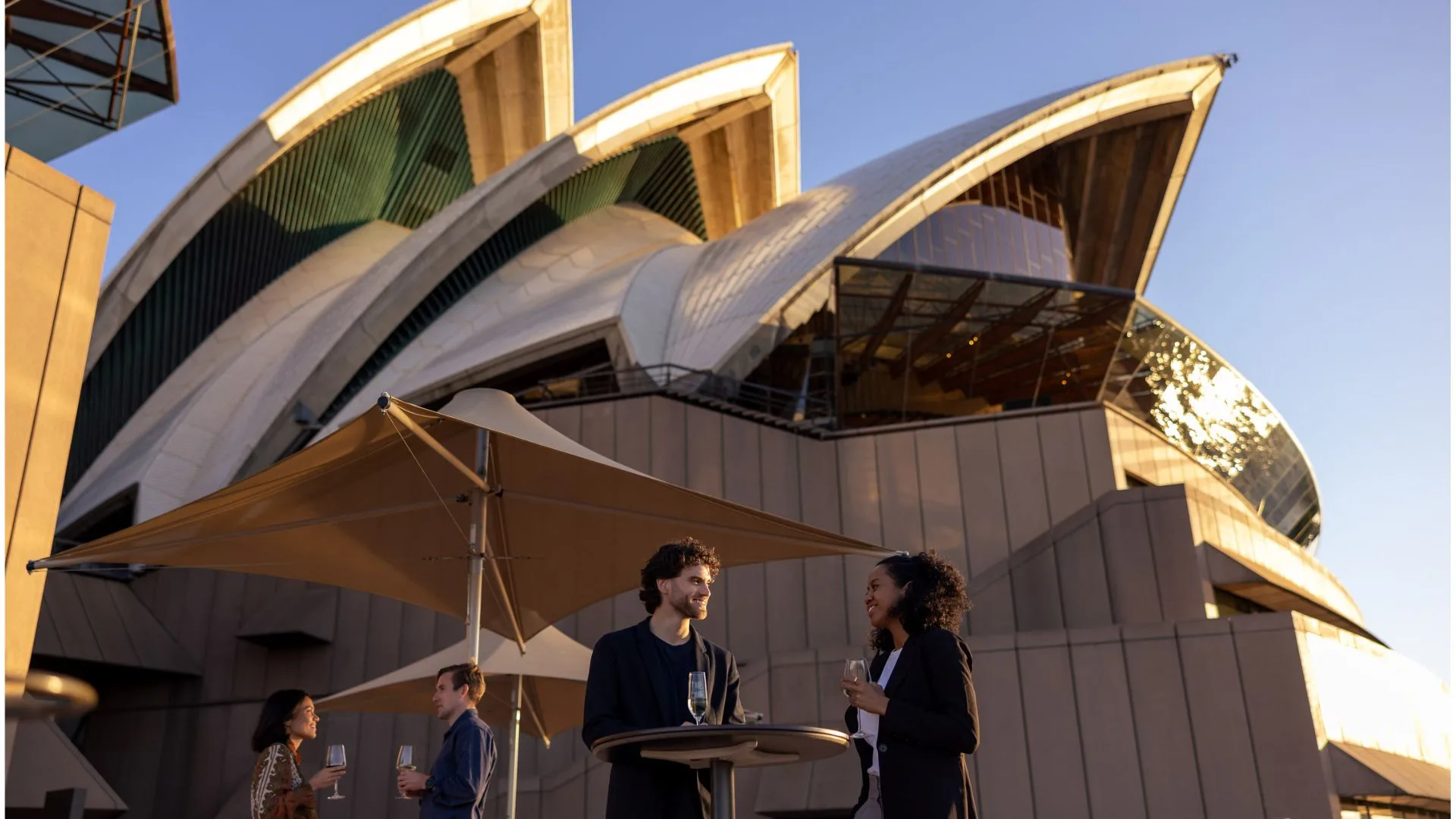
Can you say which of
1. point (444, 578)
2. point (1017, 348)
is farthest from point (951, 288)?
point (444, 578)

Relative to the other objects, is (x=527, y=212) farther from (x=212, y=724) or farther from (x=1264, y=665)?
(x=1264, y=665)

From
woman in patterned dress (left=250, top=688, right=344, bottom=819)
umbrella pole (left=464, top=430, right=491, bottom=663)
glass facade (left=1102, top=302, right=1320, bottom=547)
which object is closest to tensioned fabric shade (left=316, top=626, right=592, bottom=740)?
umbrella pole (left=464, top=430, right=491, bottom=663)

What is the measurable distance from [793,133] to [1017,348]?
11.4 meters

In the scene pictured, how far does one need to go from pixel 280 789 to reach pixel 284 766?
0.08 meters

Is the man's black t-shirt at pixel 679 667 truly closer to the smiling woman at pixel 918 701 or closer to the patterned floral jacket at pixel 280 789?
the smiling woman at pixel 918 701

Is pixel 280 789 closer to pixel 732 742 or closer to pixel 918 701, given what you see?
pixel 732 742

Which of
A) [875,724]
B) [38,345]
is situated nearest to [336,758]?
[875,724]

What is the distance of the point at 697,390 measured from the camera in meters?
15.4

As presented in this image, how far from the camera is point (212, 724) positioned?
13305mm

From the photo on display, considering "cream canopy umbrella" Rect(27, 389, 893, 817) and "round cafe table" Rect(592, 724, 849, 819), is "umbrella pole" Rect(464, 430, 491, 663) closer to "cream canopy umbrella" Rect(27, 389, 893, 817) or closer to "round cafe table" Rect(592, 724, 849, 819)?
"cream canopy umbrella" Rect(27, 389, 893, 817)

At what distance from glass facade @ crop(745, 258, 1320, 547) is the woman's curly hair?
10530 mm

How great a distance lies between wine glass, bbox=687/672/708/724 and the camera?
3018 millimetres

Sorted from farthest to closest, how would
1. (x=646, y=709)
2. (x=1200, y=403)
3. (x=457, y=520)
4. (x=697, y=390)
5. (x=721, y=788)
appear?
(x=1200, y=403), (x=697, y=390), (x=457, y=520), (x=646, y=709), (x=721, y=788)

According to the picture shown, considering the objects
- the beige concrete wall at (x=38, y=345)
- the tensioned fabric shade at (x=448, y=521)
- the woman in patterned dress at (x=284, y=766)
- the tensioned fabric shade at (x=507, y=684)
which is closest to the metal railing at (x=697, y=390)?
the tensioned fabric shade at (x=507, y=684)
